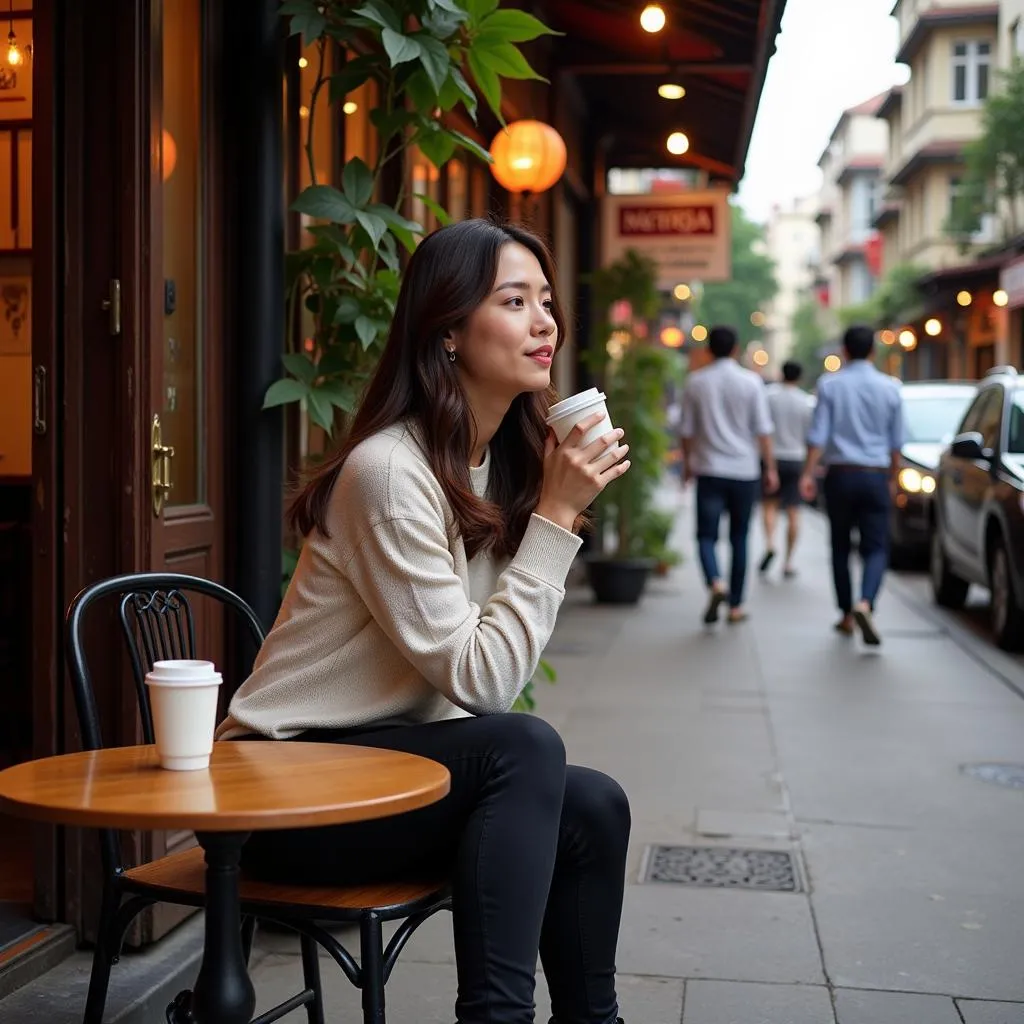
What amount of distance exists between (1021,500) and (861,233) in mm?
68464

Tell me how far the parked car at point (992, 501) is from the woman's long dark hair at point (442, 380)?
6834 mm

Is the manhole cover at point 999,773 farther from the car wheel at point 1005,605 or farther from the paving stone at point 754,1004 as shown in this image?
the car wheel at point 1005,605

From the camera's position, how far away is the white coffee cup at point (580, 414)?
2666 millimetres

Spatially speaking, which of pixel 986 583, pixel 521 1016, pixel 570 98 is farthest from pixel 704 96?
pixel 521 1016

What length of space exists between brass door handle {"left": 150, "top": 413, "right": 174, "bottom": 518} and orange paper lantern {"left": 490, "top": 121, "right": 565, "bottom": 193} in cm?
499

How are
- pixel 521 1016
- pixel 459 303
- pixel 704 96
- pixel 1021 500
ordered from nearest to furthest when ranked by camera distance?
pixel 521 1016, pixel 459 303, pixel 1021 500, pixel 704 96

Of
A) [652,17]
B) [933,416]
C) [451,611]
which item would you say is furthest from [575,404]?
[933,416]

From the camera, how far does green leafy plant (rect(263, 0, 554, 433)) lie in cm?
407

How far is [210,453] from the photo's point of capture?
165 inches

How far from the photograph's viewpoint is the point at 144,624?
9.68ft

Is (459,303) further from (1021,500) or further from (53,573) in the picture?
(1021,500)

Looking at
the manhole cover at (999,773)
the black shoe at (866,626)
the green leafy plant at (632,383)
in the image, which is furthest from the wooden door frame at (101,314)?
the green leafy plant at (632,383)

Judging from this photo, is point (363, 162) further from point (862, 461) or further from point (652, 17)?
point (862, 461)

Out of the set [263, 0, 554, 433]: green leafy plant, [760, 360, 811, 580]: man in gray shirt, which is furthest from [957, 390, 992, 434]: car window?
[263, 0, 554, 433]: green leafy plant
